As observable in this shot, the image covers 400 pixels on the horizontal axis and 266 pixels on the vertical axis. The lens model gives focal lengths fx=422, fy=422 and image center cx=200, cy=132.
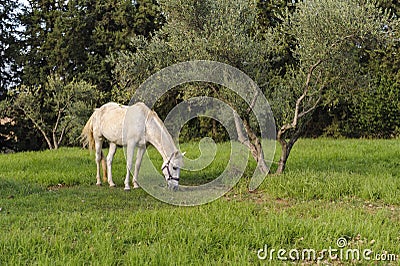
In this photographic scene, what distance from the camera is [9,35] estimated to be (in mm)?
26625

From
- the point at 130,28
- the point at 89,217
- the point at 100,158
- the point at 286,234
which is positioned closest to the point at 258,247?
the point at 286,234

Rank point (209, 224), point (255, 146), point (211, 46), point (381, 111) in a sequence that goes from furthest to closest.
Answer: point (381, 111), point (255, 146), point (211, 46), point (209, 224)

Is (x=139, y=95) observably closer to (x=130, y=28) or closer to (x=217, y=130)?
(x=217, y=130)

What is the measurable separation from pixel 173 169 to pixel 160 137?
89 centimetres

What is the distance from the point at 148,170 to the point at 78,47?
16.2 meters

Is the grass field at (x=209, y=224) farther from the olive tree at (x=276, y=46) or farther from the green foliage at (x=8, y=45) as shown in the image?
the green foliage at (x=8, y=45)

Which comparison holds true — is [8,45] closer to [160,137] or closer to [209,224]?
[160,137]

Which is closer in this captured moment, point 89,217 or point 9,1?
point 89,217

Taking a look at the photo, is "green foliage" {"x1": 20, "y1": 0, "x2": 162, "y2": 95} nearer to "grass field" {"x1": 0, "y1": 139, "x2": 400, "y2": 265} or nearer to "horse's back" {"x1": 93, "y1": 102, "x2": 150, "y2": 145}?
"horse's back" {"x1": 93, "y1": 102, "x2": 150, "y2": 145}

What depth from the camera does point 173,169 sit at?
9461 mm

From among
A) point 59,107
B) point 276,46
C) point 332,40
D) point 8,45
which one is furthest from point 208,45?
point 8,45

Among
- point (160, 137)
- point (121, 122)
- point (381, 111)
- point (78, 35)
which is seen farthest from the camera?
point (78, 35)

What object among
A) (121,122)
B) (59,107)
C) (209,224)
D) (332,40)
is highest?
(332,40)

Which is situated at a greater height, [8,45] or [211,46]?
[8,45]
